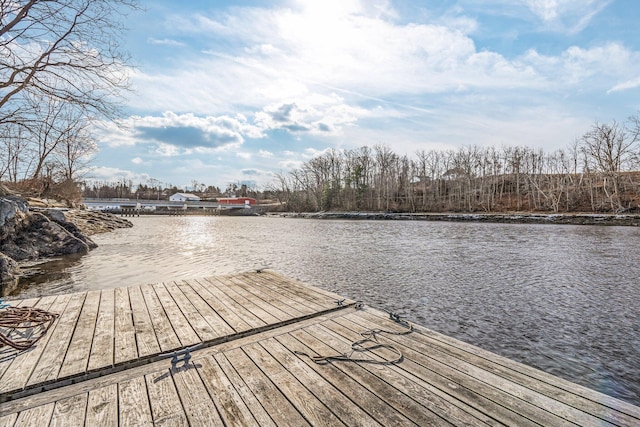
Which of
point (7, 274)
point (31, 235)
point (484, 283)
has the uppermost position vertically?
point (31, 235)

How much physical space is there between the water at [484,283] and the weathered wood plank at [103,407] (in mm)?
4462

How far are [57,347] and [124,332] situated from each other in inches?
22.8

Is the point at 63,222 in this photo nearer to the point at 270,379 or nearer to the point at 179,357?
the point at 179,357

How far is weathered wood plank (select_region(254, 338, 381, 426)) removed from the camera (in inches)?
81.1

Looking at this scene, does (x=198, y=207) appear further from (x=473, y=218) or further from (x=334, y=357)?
(x=334, y=357)

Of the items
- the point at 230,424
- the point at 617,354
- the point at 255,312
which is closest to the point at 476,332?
the point at 617,354

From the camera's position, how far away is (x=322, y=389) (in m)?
2.40

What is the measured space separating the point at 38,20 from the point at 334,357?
684 cm

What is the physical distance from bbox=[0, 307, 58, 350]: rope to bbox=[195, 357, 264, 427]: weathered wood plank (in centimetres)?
187

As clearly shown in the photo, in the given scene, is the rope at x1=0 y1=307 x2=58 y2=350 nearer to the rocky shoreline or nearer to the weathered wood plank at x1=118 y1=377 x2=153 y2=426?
the weathered wood plank at x1=118 y1=377 x2=153 y2=426

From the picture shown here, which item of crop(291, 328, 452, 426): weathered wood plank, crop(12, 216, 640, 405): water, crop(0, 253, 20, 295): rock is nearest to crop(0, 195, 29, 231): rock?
crop(12, 216, 640, 405): water

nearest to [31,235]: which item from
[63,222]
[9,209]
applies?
[9,209]

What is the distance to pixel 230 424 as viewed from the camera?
199 centimetres

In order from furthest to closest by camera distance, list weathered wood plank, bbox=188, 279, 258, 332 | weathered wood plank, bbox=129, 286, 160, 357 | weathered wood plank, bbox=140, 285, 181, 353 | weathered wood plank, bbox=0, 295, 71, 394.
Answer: weathered wood plank, bbox=188, 279, 258, 332, weathered wood plank, bbox=140, 285, 181, 353, weathered wood plank, bbox=129, 286, 160, 357, weathered wood plank, bbox=0, 295, 71, 394
